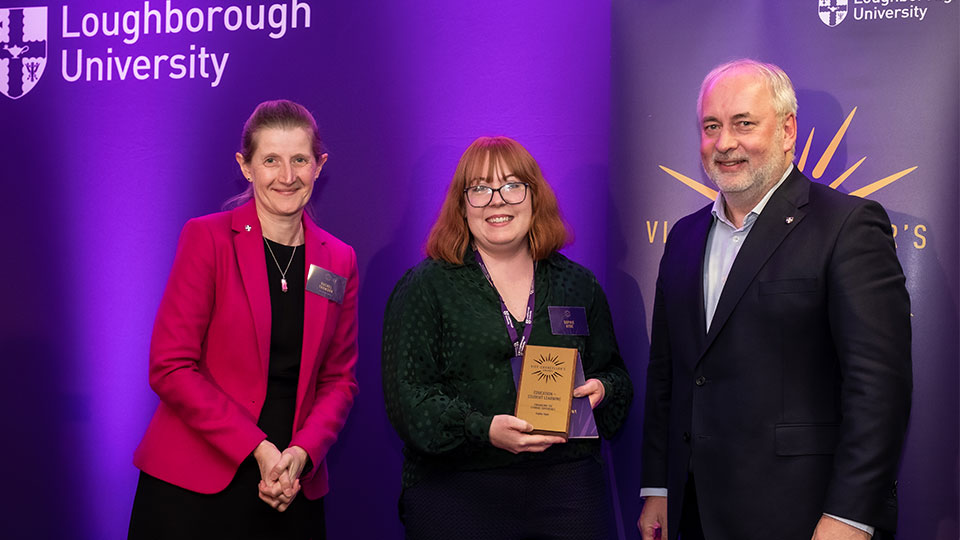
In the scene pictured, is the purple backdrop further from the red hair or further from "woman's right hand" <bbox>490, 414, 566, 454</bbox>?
"woman's right hand" <bbox>490, 414, 566, 454</bbox>

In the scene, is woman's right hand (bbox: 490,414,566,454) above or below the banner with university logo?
below

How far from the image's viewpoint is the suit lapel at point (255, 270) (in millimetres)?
2850

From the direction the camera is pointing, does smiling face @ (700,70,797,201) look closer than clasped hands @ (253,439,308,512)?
Yes

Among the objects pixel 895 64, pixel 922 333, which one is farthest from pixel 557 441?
pixel 895 64

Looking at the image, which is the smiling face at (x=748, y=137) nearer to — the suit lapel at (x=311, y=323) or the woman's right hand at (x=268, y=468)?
the suit lapel at (x=311, y=323)

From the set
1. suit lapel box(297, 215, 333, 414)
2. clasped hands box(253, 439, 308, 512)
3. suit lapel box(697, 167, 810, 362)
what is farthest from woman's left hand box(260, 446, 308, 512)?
suit lapel box(697, 167, 810, 362)

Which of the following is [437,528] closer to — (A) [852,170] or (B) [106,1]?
(A) [852,170]

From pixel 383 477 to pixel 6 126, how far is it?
2.50 m

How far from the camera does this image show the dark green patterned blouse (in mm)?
2586

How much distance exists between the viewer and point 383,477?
13.0ft

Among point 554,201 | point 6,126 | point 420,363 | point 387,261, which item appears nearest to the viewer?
point 420,363

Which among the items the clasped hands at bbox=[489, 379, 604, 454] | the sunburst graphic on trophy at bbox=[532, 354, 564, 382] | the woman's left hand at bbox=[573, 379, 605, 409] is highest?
the sunburst graphic on trophy at bbox=[532, 354, 564, 382]

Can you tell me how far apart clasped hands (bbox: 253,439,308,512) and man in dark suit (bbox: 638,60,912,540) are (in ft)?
3.87

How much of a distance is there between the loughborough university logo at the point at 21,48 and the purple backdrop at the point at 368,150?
0.04 ft
